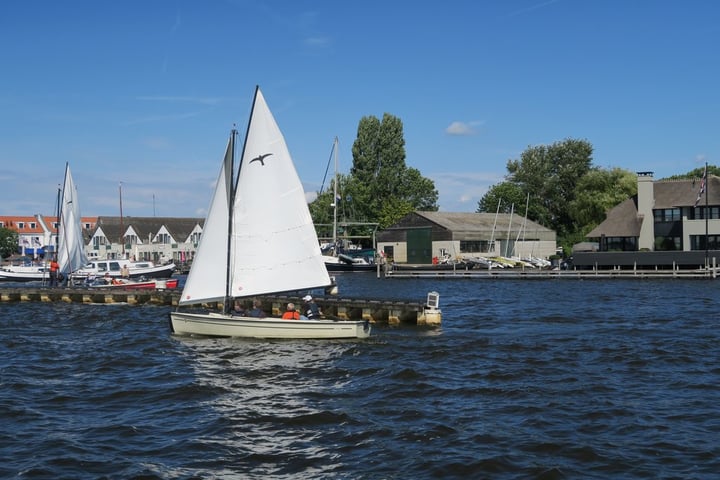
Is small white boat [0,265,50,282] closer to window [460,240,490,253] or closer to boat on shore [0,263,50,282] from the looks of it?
boat on shore [0,263,50,282]

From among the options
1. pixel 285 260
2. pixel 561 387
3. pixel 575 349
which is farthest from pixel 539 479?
pixel 285 260

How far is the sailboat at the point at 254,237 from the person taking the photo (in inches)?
1283

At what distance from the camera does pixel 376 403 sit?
22.1 meters

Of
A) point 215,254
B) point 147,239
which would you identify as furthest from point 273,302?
point 147,239

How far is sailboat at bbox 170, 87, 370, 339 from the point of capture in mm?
32594

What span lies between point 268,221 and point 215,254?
280 cm

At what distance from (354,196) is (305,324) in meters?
92.5

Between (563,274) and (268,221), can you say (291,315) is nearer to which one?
(268,221)

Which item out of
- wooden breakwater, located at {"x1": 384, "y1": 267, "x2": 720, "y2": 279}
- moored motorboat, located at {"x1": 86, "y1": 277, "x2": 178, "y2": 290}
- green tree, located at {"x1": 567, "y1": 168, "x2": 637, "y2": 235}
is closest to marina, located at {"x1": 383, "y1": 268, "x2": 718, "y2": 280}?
wooden breakwater, located at {"x1": 384, "y1": 267, "x2": 720, "y2": 279}

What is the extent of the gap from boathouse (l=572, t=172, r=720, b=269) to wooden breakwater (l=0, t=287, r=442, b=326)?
1671 inches

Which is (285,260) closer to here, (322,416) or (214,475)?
(322,416)

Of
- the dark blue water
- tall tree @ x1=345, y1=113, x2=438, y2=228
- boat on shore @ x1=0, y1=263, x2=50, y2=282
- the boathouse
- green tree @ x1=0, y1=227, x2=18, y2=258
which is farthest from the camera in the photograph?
green tree @ x1=0, y1=227, x2=18, y2=258

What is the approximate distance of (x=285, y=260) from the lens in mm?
33500

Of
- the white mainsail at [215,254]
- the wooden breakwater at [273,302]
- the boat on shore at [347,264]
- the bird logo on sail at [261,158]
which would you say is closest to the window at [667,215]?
the boat on shore at [347,264]
